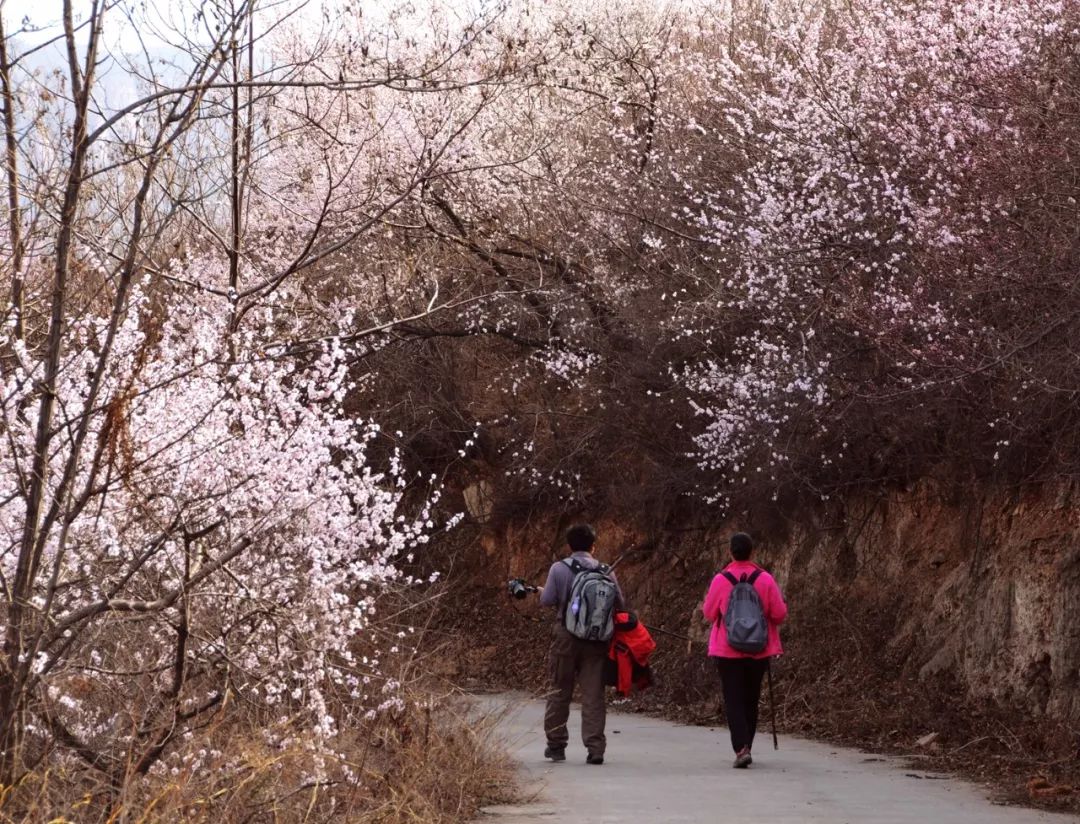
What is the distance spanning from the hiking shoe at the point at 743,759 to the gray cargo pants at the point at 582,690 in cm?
106

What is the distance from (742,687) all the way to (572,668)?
1381 millimetres

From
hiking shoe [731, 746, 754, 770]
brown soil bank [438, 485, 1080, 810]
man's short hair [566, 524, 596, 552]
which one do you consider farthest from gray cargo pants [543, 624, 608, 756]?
brown soil bank [438, 485, 1080, 810]

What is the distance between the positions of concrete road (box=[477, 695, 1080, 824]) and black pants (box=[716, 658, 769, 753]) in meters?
0.37

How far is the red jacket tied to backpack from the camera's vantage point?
13094 mm

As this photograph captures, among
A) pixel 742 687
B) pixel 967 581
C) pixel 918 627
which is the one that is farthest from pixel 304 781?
pixel 918 627

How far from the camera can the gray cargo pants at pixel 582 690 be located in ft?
42.0

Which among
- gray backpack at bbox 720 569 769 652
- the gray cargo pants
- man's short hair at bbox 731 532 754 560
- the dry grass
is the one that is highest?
man's short hair at bbox 731 532 754 560

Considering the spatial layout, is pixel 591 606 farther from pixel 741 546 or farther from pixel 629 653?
pixel 741 546

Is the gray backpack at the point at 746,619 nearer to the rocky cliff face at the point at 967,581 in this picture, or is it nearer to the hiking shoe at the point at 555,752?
the hiking shoe at the point at 555,752

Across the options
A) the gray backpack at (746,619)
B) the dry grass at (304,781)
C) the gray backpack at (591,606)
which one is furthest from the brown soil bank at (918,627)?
the dry grass at (304,781)

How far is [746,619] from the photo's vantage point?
41.5ft

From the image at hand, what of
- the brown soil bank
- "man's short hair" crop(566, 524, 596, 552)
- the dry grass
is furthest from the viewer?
the brown soil bank

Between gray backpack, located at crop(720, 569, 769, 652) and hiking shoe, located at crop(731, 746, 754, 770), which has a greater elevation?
gray backpack, located at crop(720, 569, 769, 652)

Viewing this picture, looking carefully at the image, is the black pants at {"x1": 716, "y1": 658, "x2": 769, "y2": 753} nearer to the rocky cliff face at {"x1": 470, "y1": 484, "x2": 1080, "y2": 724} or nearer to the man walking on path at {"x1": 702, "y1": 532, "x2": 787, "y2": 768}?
the man walking on path at {"x1": 702, "y1": 532, "x2": 787, "y2": 768}
